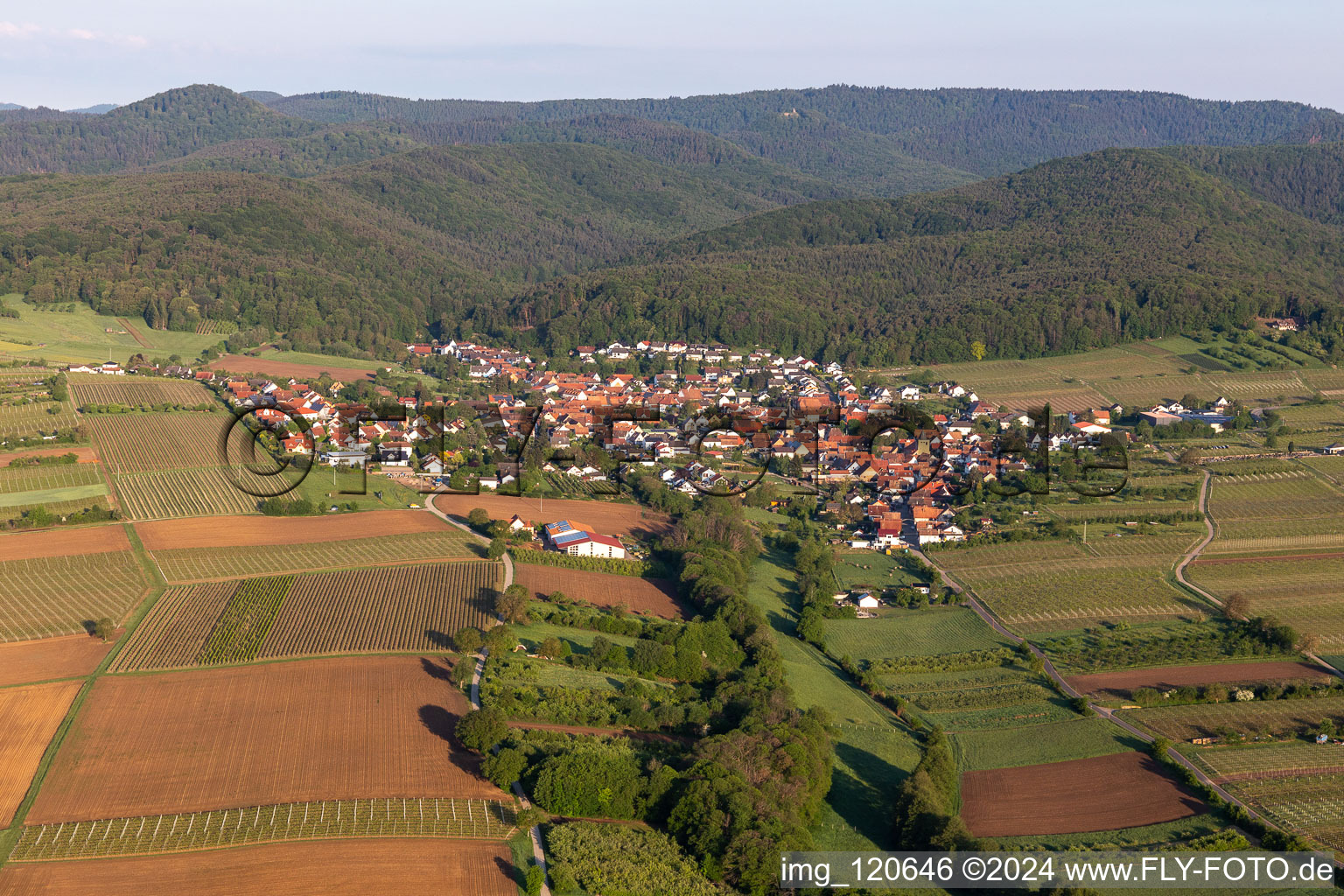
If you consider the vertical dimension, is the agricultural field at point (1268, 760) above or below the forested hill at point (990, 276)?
below

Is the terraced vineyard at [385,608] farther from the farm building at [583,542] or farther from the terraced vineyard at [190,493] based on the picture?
the terraced vineyard at [190,493]

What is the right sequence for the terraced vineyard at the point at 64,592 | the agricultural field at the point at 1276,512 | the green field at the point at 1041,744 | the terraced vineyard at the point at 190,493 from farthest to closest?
the agricultural field at the point at 1276,512 → the terraced vineyard at the point at 190,493 → the terraced vineyard at the point at 64,592 → the green field at the point at 1041,744

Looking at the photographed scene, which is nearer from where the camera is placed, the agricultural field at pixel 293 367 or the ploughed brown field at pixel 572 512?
the ploughed brown field at pixel 572 512

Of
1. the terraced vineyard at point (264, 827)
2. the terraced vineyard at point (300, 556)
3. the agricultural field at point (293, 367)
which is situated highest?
the agricultural field at point (293, 367)

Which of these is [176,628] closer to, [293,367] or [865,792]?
[865,792]

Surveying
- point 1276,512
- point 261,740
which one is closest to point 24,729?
point 261,740

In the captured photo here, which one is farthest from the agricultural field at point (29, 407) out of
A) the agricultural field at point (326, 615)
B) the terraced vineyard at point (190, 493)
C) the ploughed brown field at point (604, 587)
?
→ the ploughed brown field at point (604, 587)

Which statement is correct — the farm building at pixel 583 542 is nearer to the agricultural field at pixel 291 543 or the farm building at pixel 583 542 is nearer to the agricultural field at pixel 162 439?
the agricultural field at pixel 291 543

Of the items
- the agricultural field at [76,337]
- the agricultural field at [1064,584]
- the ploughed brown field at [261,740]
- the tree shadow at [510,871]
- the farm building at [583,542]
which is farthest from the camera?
the agricultural field at [76,337]
